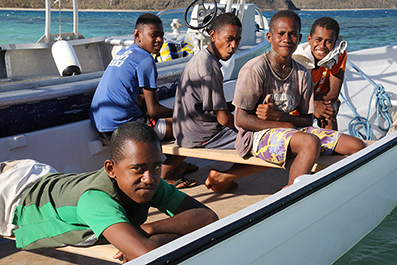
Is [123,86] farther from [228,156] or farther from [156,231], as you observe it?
[156,231]

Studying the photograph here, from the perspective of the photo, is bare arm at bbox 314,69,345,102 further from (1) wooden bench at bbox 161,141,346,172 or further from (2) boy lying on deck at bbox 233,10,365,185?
(1) wooden bench at bbox 161,141,346,172

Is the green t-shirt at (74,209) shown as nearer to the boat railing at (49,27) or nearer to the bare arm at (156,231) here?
the bare arm at (156,231)

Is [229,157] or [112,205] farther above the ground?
[112,205]

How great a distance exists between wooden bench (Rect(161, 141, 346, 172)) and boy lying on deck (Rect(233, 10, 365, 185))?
0.05 metres

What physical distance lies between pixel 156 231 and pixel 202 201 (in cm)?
141

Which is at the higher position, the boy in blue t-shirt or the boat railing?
the boat railing

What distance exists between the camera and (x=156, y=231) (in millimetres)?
1858

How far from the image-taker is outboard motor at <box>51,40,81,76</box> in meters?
4.77

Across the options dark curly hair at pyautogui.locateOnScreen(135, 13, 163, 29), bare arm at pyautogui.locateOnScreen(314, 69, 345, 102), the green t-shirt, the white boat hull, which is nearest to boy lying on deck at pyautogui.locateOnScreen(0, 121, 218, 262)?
the green t-shirt

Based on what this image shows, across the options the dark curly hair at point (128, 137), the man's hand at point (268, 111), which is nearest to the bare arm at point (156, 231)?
the dark curly hair at point (128, 137)

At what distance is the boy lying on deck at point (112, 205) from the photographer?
171 cm

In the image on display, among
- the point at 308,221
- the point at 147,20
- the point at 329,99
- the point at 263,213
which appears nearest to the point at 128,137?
the point at 263,213

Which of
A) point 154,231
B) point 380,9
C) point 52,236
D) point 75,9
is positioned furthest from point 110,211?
point 380,9

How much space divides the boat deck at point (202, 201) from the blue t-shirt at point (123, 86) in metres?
0.82
